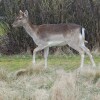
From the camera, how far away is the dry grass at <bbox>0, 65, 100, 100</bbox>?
375 inches

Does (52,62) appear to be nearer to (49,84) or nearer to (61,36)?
(61,36)

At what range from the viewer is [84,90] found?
34.0ft

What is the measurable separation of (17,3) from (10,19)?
749 mm

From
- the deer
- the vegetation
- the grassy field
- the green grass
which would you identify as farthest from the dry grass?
the vegetation

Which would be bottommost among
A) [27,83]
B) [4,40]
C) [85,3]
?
[4,40]

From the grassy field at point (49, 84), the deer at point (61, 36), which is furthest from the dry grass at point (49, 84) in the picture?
the deer at point (61, 36)

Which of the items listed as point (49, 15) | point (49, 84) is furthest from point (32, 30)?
point (49, 15)

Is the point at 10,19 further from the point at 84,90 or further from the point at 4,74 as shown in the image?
the point at 84,90

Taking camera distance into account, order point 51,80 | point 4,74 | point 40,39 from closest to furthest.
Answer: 1. point 51,80
2. point 4,74
3. point 40,39

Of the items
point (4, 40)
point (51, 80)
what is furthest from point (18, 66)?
point (4, 40)

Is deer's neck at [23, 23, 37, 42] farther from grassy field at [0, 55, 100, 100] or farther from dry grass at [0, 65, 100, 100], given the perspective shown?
dry grass at [0, 65, 100, 100]

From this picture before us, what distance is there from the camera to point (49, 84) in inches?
428

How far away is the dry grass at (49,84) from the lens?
9516mm

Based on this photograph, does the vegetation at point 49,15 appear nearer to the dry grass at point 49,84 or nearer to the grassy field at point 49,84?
the grassy field at point 49,84
